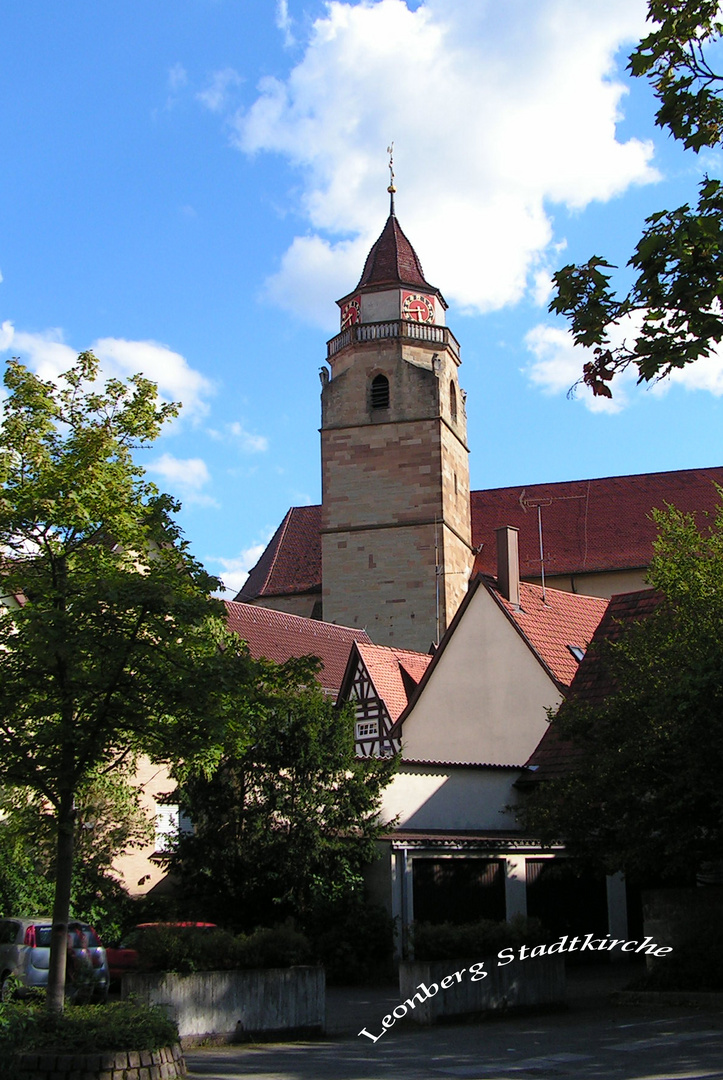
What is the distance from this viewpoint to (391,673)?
106 feet

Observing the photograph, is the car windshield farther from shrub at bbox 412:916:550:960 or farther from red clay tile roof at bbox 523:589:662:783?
red clay tile roof at bbox 523:589:662:783

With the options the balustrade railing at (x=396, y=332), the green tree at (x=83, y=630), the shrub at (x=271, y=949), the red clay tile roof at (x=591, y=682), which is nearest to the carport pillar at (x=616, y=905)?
the red clay tile roof at (x=591, y=682)

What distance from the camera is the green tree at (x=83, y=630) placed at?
9008 mm

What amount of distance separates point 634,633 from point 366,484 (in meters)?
31.1

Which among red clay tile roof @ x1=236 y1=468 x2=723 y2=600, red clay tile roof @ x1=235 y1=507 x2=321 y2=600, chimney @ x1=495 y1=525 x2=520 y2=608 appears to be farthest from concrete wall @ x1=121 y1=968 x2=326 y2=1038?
red clay tile roof @ x1=235 y1=507 x2=321 y2=600

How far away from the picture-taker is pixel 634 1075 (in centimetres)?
927

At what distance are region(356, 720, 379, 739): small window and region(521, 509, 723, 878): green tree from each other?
15746mm

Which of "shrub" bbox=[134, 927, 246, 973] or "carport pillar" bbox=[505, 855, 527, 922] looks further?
"carport pillar" bbox=[505, 855, 527, 922]

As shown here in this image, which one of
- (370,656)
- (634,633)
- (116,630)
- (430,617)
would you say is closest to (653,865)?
(634,633)

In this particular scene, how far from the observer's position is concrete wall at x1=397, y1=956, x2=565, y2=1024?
12656 mm

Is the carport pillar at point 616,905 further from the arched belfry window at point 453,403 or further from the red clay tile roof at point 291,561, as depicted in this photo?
the arched belfry window at point 453,403

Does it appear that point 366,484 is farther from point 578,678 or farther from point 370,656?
point 578,678

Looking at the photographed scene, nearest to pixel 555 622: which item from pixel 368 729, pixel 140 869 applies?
pixel 368 729

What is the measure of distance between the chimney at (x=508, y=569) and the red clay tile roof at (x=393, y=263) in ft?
75.1
